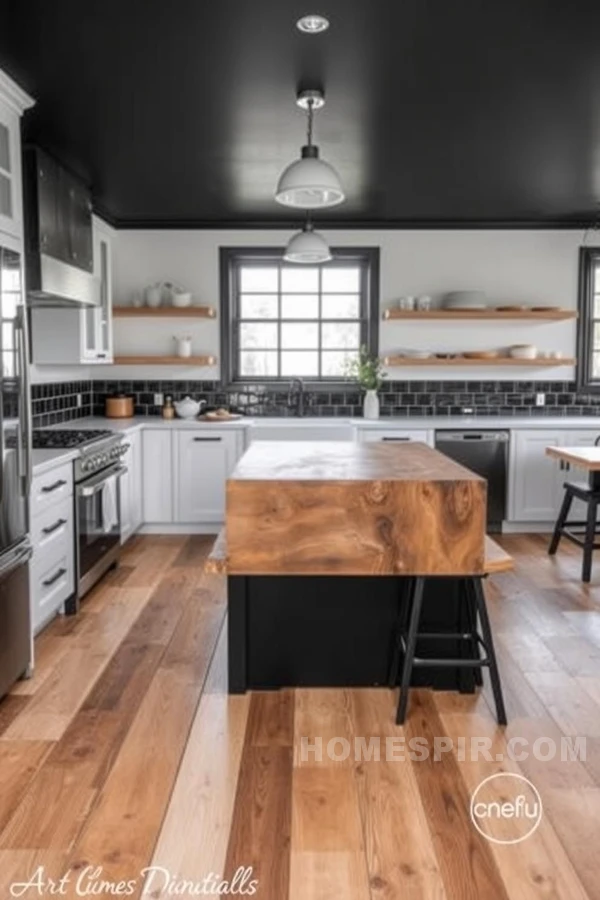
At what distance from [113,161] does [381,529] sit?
2.89 metres

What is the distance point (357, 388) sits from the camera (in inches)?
245

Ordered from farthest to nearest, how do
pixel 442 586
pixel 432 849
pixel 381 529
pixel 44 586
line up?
1. pixel 44 586
2. pixel 442 586
3. pixel 381 529
4. pixel 432 849

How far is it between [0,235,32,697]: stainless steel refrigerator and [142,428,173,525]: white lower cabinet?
101 inches

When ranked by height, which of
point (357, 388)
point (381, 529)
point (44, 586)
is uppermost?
point (357, 388)

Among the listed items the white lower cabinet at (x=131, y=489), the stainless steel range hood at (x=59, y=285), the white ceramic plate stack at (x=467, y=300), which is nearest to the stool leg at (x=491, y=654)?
the stainless steel range hood at (x=59, y=285)

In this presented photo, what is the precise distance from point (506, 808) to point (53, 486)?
8.02 ft

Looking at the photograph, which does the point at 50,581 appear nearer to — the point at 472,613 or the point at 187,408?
the point at 472,613

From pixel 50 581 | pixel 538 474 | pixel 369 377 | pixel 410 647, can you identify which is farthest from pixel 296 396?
pixel 410 647

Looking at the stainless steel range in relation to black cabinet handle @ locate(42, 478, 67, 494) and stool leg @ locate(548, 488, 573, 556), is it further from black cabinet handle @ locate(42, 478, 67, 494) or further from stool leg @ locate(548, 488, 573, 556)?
stool leg @ locate(548, 488, 573, 556)

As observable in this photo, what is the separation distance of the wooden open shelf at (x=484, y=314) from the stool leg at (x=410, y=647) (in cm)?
369

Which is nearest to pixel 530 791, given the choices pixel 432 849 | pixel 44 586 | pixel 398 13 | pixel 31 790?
pixel 432 849

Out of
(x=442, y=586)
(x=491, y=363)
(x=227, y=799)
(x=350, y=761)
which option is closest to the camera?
(x=227, y=799)

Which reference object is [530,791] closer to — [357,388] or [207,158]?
[207,158]

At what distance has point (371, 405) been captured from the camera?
6055mm
